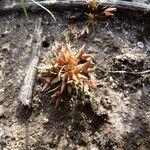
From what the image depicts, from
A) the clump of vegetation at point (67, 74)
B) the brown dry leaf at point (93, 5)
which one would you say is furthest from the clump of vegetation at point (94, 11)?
the clump of vegetation at point (67, 74)

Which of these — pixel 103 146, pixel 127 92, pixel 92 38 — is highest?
pixel 92 38

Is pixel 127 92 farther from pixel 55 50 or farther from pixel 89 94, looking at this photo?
pixel 55 50

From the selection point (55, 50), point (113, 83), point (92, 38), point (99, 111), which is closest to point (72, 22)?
point (92, 38)

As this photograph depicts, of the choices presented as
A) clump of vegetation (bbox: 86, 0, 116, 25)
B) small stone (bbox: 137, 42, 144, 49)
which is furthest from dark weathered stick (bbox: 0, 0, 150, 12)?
small stone (bbox: 137, 42, 144, 49)

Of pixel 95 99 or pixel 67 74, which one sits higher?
pixel 67 74

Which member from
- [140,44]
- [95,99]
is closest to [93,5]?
[140,44]

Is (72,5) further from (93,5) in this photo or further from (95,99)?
(95,99)
